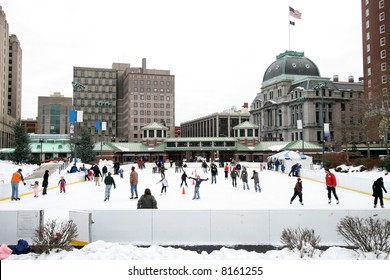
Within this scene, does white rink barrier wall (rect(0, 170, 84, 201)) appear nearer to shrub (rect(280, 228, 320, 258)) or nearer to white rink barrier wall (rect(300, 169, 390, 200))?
shrub (rect(280, 228, 320, 258))

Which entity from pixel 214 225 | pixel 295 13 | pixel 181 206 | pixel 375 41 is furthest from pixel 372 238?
pixel 295 13

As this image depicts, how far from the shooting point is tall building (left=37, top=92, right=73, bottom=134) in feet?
366

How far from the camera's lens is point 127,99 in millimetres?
113688

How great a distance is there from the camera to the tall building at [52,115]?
112 m

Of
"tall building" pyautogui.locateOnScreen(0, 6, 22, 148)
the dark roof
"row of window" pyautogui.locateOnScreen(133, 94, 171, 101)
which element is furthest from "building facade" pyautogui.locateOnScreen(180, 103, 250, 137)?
"tall building" pyautogui.locateOnScreen(0, 6, 22, 148)

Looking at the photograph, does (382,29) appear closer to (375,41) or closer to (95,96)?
(375,41)

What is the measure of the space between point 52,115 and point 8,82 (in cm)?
1651

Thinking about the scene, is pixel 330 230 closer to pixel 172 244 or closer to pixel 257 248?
pixel 257 248

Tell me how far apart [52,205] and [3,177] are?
75.6 ft

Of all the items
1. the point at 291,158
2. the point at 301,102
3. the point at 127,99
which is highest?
the point at 127,99

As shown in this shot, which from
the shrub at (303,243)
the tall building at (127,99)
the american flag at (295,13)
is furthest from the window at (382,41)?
the tall building at (127,99)

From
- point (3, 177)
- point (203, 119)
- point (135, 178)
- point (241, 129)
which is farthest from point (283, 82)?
point (135, 178)

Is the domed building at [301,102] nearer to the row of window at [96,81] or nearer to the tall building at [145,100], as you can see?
the tall building at [145,100]

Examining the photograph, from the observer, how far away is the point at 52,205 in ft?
53.7
